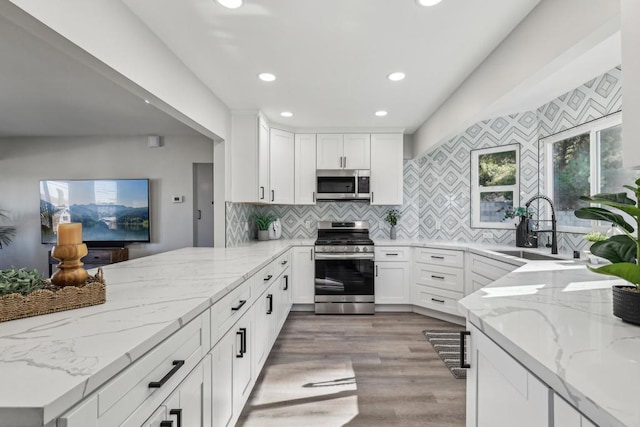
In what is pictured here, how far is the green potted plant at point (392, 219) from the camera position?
4.43m

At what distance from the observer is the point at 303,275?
402 cm

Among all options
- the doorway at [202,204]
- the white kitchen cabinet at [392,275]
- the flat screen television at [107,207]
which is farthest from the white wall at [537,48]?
the flat screen television at [107,207]

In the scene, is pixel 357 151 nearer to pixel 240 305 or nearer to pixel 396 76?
pixel 396 76

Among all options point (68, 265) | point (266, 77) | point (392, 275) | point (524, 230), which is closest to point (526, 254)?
point (524, 230)

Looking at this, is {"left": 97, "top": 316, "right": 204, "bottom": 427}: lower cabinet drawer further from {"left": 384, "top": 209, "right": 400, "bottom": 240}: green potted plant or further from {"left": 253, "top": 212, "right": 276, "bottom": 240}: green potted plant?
{"left": 384, "top": 209, "right": 400, "bottom": 240}: green potted plant

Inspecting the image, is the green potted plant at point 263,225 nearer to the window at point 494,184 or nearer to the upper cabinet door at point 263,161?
the upper cabinet door at point 263,161

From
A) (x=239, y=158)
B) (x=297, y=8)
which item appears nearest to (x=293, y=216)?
(x=239, y=158)

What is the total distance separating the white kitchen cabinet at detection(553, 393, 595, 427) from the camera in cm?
63

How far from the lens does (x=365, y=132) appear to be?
427 centimetres

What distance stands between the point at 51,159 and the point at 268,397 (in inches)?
203

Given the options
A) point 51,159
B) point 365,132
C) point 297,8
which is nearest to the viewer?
point 297,8

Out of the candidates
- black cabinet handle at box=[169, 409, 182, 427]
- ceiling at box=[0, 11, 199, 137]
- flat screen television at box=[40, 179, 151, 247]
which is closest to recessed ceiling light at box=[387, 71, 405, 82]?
ceiling at box=[0, 11, 199, 137]

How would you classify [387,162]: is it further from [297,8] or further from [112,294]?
[112,294]

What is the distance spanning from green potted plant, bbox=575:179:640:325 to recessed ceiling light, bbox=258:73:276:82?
7.44 ft
